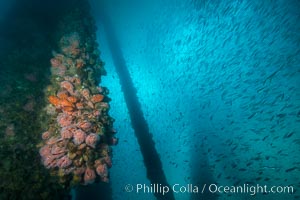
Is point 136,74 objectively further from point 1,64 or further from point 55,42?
point 1,64

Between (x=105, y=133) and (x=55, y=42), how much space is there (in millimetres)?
3731

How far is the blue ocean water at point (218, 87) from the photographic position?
8203mm

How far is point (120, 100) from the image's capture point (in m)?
13.0

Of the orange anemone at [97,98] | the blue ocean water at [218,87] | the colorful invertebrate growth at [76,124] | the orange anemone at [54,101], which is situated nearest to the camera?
the colorful invertebrate growth at [76,124]

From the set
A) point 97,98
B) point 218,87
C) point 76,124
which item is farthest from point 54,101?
point 218,87

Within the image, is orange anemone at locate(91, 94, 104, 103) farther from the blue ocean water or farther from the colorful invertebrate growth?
the blue ocean water

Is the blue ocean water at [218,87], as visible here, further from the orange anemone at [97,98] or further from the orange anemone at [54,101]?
the orange anemone at [54,101]

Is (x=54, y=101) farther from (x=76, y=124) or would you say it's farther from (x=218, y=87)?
(x=218, y=87)

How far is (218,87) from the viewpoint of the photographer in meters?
10.0

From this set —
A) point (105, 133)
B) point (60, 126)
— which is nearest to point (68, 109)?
point (60, 126)

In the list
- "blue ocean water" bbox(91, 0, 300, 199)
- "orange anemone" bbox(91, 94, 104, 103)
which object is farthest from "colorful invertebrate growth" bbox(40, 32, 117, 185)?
"blue ocean water" bbox(91, 0, 300, 199)

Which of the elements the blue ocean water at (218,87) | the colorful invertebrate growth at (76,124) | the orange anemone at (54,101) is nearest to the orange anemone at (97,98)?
the colorful invertebrate growth at (76,124)

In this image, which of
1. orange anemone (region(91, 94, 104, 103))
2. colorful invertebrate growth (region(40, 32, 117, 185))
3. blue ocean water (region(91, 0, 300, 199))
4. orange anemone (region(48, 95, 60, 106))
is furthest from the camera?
blue ocean water (region(91, 0, 300, 199))

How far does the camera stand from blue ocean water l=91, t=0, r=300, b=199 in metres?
8.20
